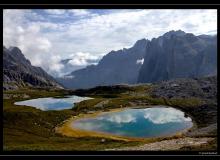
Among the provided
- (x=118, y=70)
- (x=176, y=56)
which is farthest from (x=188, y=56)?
(x=118, y=70)

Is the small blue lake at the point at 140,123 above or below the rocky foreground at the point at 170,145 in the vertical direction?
above

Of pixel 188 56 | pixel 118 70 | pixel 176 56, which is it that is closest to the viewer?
pixel 188 56

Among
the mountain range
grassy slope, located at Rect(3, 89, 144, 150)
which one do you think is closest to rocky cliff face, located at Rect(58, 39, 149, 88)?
the mountain range

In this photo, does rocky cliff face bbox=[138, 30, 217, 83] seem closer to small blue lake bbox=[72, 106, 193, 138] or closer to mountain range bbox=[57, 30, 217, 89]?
mountain range bbox=[57, 30, 217, 89]

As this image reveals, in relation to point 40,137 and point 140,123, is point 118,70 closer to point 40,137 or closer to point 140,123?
point 40,137

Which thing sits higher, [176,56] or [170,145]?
[176,56]

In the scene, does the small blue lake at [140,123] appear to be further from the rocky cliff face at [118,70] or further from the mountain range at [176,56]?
the rocky cliff face at [118,70]

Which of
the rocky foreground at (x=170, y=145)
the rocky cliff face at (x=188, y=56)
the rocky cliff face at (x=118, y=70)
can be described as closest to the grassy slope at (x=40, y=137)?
the rocky foreground at (x=170, y=145)

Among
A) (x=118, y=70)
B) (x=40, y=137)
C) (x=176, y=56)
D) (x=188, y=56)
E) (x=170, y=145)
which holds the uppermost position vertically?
(x=118, y=70)

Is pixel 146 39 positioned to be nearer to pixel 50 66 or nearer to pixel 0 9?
pixel 50 66
